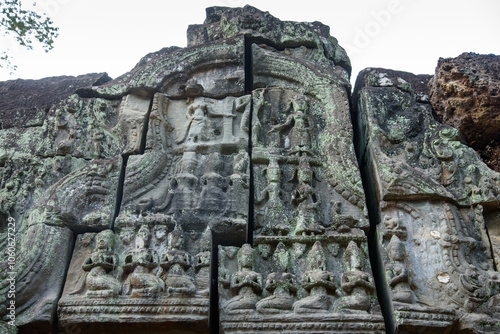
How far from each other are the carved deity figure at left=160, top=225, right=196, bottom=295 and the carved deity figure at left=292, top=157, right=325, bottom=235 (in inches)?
41.2

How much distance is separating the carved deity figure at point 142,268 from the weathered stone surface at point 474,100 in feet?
11.4

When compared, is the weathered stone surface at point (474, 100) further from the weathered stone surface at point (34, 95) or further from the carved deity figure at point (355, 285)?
the weathered stone surface at point (34, 95)

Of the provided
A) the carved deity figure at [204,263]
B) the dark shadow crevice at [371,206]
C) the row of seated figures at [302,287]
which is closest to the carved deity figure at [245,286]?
the row of seated figures at [302,287]

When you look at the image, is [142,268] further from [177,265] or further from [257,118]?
[257,118]

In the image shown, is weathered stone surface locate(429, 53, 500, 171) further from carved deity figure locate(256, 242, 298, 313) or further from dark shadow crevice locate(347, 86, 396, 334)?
carved deity figure locate(256, 242, 298, 313)

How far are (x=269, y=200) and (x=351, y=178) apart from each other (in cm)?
84

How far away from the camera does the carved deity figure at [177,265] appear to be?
4.43 metres

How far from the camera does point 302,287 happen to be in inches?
179

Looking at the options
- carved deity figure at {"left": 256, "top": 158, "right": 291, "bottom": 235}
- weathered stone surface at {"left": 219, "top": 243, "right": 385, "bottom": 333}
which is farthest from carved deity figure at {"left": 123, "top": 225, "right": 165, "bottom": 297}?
carved deity figure at {"left": 256, "top": 158, "right": 291, "bottom": 235}

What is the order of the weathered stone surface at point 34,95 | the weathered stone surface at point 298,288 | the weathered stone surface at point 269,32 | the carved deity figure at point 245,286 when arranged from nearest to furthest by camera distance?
the weathered stone surface at point 298,288
the carved deity figure at point 245,286
the weathered stone surface at point 34,95
the weathered stone surface at point 269,32

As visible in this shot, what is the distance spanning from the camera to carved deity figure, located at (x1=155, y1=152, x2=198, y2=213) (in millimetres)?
5051

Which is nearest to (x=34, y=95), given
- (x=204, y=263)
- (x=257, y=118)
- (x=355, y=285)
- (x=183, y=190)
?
(x=183, y=190)

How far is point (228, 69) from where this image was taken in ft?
20.4

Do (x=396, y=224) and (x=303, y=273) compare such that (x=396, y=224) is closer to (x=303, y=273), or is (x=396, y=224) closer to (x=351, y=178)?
(x=351, y=178)
